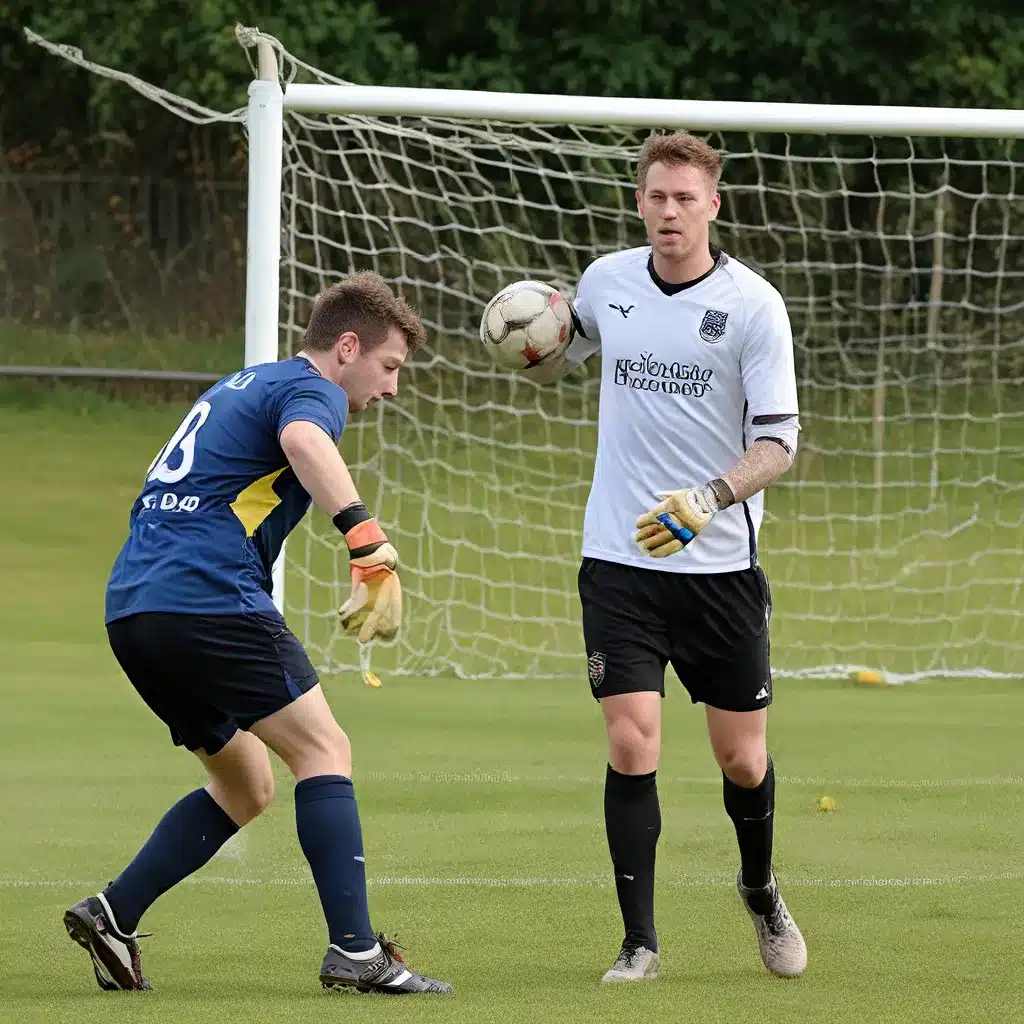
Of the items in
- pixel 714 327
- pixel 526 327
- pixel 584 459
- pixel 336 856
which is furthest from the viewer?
pixel 584 459

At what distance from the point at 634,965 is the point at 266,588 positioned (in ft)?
3.93

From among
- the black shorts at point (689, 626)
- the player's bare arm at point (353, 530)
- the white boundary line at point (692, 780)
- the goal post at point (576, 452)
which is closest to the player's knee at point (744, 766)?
the black shorts at point (689, 626)

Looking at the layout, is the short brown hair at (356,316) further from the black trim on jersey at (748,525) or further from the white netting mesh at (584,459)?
the white netting mesh at (584,459)

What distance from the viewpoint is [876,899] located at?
5305 mm

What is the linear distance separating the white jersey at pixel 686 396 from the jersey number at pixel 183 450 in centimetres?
96

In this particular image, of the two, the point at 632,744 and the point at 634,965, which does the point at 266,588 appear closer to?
the point at 632,744

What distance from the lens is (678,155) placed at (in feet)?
15.0

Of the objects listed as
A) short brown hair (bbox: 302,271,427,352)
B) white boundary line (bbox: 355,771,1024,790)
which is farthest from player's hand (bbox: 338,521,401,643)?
white boundary line (bbox: 355,771,1024,790)

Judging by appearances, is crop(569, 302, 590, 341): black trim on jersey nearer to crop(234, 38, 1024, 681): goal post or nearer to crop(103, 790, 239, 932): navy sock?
crop(103, 790, 239, 932): navy sock

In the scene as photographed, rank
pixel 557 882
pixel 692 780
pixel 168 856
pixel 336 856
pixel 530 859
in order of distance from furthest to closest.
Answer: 1. pixel 692 780
2. pixel 530 859
3. pixel 557 882
4. pixel 168 856
5. pixel 336 856

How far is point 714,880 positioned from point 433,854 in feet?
2.91

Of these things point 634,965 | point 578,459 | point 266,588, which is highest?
point 266,588

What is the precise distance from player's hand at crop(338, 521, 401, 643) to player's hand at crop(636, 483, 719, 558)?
61 cm

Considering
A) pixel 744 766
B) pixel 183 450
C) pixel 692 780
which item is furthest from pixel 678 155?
pixel 692 780
